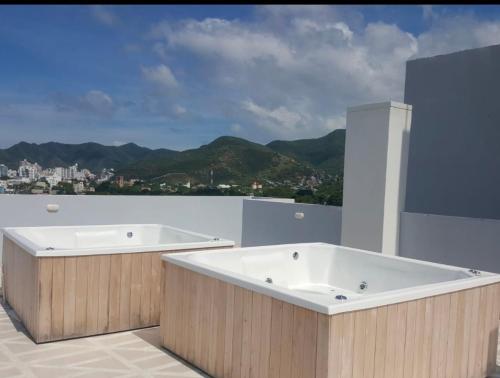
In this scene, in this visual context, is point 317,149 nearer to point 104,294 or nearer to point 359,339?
point 104,294

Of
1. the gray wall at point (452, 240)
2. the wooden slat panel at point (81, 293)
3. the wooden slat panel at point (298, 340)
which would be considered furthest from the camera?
the gray wall at point (452, 240)

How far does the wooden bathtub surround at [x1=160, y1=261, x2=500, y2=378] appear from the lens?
245 centimetres

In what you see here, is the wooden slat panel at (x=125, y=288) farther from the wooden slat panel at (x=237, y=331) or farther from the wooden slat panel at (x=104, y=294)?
the wooden slat panel at (x=237, y=331)

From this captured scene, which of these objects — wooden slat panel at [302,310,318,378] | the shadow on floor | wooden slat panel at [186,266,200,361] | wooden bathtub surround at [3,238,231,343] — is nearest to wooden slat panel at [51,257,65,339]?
wooden bathtub surround at [3,238,231,343]

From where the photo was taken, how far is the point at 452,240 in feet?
16.2

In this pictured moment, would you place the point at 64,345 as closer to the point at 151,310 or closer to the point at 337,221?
the point at 151,310

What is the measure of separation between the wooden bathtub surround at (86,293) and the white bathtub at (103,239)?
0.06m

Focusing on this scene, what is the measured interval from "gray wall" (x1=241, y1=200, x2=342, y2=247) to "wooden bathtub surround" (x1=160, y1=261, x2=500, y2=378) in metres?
3.24

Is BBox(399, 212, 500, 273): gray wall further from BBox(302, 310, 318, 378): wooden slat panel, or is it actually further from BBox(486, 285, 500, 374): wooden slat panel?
BBox(302, 310, 318, 378): wooden slat panel

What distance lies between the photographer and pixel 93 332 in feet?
12.7

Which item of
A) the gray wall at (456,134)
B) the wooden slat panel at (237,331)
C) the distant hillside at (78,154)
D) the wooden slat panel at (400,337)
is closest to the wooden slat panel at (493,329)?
the wooden slat panel at (400,337)

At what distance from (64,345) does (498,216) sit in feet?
17.7

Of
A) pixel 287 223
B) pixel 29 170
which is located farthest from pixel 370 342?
pixel 29 170

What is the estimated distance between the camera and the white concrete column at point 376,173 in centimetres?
536
